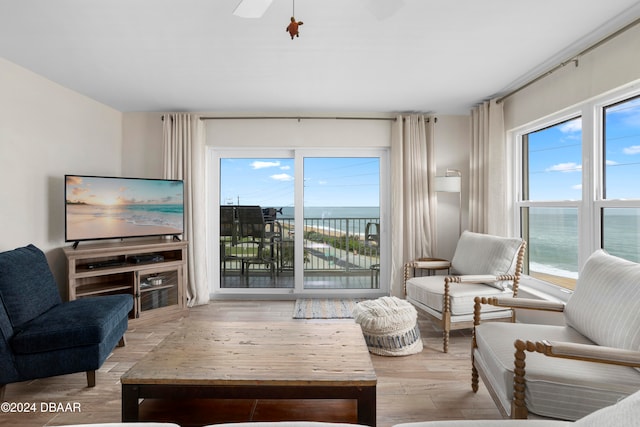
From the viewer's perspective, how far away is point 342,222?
4586 mm

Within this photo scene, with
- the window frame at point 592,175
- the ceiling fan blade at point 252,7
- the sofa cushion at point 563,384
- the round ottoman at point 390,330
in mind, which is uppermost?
the ceiling fan blade at point 252,7

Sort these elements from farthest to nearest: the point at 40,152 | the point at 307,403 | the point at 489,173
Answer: the point at 489,173 → the point at 40,152 → the point at 307,403

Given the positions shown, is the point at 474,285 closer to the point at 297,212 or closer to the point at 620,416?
the point at 297,212

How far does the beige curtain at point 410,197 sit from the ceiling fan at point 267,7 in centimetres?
266

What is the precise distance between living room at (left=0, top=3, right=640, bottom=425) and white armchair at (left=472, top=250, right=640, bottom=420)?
1141 millimetres

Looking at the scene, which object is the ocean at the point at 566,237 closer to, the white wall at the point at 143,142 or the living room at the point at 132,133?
the living room at the point at 132,133

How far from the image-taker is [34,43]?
2.56 meters

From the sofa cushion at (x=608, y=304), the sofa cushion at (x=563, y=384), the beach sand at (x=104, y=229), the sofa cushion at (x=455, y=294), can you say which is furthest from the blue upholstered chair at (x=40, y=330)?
the sofa cushion at (x=608, y=304)

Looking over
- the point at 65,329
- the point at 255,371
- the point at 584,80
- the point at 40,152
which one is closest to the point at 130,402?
the point at 255,371

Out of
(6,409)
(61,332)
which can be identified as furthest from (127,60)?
(6,409)

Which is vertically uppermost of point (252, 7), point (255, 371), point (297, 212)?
point (252, 7)

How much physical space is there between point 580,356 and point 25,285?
10.8 ft

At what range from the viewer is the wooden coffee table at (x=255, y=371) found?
1685mm

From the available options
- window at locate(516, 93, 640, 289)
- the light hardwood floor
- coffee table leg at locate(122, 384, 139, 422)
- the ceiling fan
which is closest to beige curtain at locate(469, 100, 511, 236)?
window at locate(516, 93, 640, 289)
